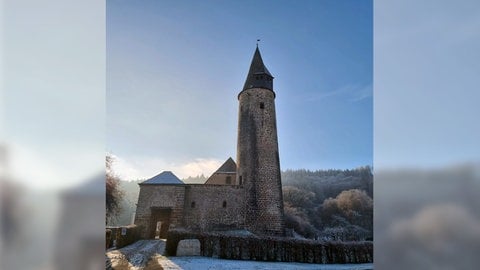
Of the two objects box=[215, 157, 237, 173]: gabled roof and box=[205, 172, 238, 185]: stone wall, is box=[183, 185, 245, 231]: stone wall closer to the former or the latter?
box=[205, 172, 238, 185]: stone wall

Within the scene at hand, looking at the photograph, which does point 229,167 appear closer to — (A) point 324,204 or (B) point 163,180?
(B) point 163,180

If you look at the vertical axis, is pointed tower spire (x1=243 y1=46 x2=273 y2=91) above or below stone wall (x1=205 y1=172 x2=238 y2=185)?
above

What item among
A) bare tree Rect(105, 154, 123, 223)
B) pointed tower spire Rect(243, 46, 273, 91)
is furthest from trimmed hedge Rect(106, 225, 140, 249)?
pointed tower spire Rect(243, 46, 273, 91)

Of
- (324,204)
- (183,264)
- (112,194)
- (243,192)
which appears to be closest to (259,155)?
(243,192)

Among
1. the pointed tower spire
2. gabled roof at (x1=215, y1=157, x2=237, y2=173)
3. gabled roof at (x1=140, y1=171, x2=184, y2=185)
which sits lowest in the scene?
gabled roof at (x1=140, y1=171, x2=184, y2=185)

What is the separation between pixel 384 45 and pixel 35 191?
1543 millimetres

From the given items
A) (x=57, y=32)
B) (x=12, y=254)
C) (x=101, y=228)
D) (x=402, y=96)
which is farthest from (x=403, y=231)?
(x=57, y=32)

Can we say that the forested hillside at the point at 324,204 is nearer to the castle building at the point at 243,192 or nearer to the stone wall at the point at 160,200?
the castle building at the point at 243,192

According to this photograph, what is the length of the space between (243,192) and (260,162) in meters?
0.81

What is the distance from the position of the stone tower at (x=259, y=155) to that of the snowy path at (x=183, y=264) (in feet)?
9.21

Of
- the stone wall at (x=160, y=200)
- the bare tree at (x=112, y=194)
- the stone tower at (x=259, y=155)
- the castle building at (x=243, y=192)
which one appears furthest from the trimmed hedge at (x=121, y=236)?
the stone tower at (x=259, y=155)

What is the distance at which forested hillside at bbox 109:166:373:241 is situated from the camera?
360 inches

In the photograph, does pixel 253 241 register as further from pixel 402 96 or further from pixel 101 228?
pixel 402 96

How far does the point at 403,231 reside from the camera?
126cm
